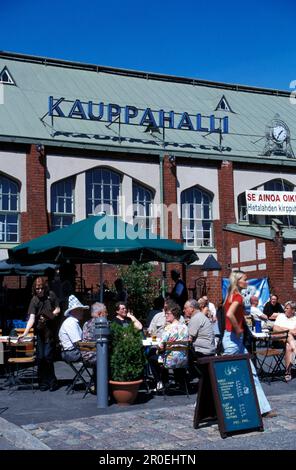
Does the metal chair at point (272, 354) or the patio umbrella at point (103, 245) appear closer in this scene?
the metal chair at point (272, 354)

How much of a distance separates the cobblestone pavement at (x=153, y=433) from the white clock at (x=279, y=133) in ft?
64.9

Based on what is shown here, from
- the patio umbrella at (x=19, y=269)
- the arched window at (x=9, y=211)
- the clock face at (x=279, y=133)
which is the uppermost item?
the clock face at (x=279, y=133)

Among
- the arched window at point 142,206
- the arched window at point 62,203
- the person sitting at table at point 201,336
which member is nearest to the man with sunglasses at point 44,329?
the person sitting at table at point 201,336

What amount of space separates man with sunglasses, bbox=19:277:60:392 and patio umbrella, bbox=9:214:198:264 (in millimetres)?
1103

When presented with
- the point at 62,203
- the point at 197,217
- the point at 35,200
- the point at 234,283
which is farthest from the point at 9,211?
the point at 234,283

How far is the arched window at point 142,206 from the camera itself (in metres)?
23.6

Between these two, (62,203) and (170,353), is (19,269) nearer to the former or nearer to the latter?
(62,203)

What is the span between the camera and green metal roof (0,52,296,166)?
22.9 metres

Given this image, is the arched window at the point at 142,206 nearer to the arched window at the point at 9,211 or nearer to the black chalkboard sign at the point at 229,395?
the arched window at the point at 9,211

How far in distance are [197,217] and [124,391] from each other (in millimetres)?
15999

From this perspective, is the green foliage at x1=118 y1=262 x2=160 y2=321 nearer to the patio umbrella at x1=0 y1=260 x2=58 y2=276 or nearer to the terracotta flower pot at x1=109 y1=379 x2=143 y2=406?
the patio umbrella at x1=0 y1=260 x2=58 y2=276

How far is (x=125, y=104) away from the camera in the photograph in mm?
26125
